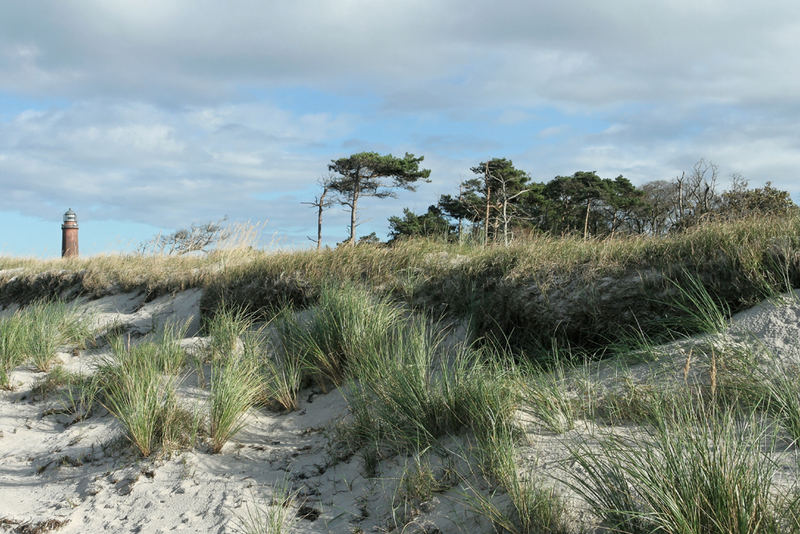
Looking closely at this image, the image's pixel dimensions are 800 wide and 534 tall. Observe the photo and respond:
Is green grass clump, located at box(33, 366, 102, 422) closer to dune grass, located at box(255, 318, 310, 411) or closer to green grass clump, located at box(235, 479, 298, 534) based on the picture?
dune grass, located at box(255, 318, 310, 411)

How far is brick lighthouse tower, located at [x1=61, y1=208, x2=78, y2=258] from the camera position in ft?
71.6

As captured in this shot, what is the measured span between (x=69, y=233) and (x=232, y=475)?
20617 millimetres

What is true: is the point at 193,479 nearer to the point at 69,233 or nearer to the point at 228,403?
the point at 228,403

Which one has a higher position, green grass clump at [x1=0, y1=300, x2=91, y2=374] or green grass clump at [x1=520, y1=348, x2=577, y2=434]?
green grass clump at [x1=520, y1=348, x2=577, y2=434]

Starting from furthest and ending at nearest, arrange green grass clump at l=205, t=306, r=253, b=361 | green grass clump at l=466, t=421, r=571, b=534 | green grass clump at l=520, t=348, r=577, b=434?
green grass clump at l=205, t=306, r=253, b=361
green grass clump at l=520, t=348, r=577, b=434
green grass clump at l=466, t=421, r=571, b=534

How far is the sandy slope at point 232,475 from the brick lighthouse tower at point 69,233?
1753 centimetres

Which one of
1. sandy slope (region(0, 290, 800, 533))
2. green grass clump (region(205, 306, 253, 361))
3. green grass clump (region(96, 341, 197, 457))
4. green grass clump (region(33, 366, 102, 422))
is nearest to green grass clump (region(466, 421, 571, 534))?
sandy slope (region(0, 290, 800, 533))

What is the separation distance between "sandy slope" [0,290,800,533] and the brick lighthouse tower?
57.5 ft

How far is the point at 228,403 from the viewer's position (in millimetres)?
5176

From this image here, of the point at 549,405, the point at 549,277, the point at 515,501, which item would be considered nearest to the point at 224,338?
the point at 549,277

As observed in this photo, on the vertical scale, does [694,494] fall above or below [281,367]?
above

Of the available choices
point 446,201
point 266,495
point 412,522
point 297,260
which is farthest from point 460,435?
point 446,201

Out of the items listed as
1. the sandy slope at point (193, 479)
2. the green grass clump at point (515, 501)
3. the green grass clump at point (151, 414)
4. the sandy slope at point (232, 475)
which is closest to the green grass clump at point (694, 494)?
the green grass clump at point (515, 501)

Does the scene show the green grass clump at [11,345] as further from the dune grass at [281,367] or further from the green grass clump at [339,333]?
the green grass clump at [339,333]
